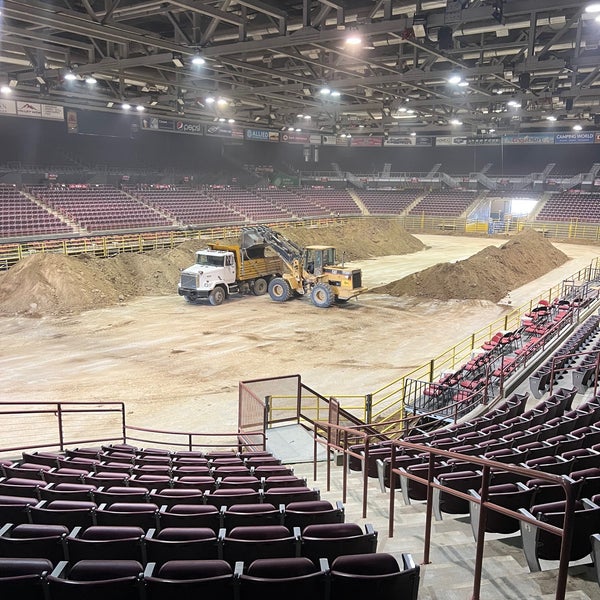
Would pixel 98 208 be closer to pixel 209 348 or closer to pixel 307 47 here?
pixel 307 47

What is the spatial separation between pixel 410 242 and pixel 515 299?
20.2 metres

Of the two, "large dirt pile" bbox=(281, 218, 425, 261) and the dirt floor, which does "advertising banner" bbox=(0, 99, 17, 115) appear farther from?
"large dirt pile" bbox=(281, 218, 425, 261)

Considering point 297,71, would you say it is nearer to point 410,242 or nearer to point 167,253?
point 167,253

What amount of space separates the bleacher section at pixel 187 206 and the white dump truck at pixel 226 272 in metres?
15.1

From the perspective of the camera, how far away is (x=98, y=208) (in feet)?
123

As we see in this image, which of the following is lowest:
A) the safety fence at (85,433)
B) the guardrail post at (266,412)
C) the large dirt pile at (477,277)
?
the safety fence at (85,433)

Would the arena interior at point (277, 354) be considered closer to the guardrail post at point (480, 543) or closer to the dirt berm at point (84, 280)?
the guardrail post at point (480, 543)

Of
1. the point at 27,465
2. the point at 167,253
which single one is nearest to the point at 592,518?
the point at 27,465

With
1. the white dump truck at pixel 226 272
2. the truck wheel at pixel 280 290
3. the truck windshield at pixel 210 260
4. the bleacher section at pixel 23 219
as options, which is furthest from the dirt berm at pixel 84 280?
the truck wheel at pixel 280 290

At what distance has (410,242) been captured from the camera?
47062 millimetres

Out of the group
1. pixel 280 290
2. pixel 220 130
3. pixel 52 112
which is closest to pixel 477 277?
pixel 280 290

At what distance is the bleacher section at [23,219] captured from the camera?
99.4ft

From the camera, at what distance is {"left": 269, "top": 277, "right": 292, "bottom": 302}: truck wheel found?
2642cm

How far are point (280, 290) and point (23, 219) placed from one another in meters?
16.7
